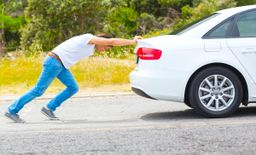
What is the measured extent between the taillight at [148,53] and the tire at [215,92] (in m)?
0.58

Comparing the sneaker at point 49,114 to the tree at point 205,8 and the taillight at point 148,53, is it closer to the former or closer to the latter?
the taillight at point 148,53

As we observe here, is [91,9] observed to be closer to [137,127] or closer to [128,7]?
[128,7]

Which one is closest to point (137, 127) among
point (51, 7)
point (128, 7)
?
point (51, 7)

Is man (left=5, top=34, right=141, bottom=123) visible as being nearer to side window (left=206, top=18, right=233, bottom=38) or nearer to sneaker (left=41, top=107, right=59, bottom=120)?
sneaker (left=41, top=107, right=59, bottom=120)

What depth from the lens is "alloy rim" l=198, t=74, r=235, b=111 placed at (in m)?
8.62

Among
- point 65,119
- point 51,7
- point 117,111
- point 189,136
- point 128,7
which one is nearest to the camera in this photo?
point 189,136

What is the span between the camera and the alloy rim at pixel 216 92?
340 inches

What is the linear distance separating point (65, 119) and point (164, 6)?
3803 centimetres

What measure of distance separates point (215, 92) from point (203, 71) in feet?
1.06

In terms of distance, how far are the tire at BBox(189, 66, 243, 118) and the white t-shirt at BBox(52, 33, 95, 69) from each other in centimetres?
152

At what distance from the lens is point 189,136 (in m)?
7.32

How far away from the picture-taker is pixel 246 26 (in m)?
8.93

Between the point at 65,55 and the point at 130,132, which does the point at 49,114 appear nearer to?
the point at 65,55

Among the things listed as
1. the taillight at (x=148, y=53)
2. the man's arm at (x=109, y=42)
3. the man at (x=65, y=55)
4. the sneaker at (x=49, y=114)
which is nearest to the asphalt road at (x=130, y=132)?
the sneaker at (x=49, y=114)
